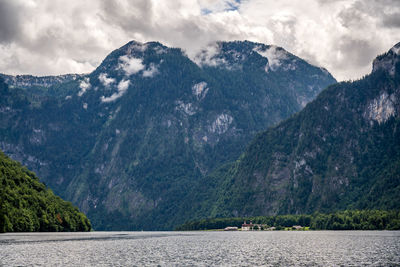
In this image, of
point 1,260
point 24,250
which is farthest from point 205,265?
point 24,250

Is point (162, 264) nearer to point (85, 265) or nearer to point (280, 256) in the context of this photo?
point (85, 265)

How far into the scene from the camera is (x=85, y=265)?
100 meters

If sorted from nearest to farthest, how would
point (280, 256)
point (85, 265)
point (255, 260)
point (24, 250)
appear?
point (85, 265)
point (255, 260)
point (280, 256)
point (24, 250)

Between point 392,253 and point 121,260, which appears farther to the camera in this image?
point 392,253

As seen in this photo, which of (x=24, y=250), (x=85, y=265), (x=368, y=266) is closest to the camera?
(x=368, y=266)

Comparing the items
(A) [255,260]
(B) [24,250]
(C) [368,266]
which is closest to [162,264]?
(A) [255,260]

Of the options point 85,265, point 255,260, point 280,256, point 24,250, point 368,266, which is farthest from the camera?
point 24,250

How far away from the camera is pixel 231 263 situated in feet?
339

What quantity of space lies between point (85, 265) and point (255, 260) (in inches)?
1273

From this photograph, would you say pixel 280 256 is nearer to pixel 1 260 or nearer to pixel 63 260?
pixel 63 260

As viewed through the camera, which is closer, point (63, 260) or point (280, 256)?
point (63, 260)

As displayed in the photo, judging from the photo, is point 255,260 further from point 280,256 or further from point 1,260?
point 1,260

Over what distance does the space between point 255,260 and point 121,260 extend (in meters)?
26.4

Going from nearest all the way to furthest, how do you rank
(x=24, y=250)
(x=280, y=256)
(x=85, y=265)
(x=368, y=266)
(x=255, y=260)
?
(x=368, y=266) < (x=85, y=265) < (x=255, y=260) < (x=280, y=256) < (x=24, y=250)
